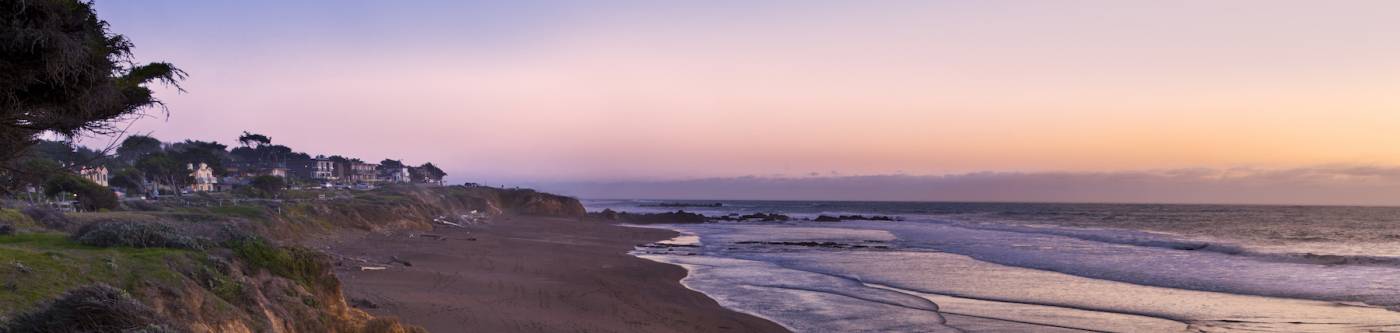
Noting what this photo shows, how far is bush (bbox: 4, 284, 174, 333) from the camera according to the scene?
4852 mm

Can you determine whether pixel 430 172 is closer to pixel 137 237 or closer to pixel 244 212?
pixel 244 212

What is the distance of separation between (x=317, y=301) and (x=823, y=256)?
82.4 ft

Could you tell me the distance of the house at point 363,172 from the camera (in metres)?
123

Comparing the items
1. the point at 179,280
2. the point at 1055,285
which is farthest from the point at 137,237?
the point at 1055,285

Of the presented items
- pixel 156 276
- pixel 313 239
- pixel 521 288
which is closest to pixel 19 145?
pixel 156 276

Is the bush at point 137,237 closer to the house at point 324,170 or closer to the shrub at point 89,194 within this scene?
the shrub at point 89,194

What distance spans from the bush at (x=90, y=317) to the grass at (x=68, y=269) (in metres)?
1.49

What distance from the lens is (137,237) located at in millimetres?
Result: 9336

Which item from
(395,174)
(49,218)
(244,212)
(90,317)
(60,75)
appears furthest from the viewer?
(395,174)

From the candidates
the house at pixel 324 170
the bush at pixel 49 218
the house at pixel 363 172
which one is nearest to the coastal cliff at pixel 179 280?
the bush at pixel 49 218

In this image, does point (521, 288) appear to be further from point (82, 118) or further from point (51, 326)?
point (51, 326)

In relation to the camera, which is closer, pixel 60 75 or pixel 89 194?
pixel 60 75

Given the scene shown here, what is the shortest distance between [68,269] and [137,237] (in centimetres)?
177

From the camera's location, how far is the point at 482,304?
15445mm
